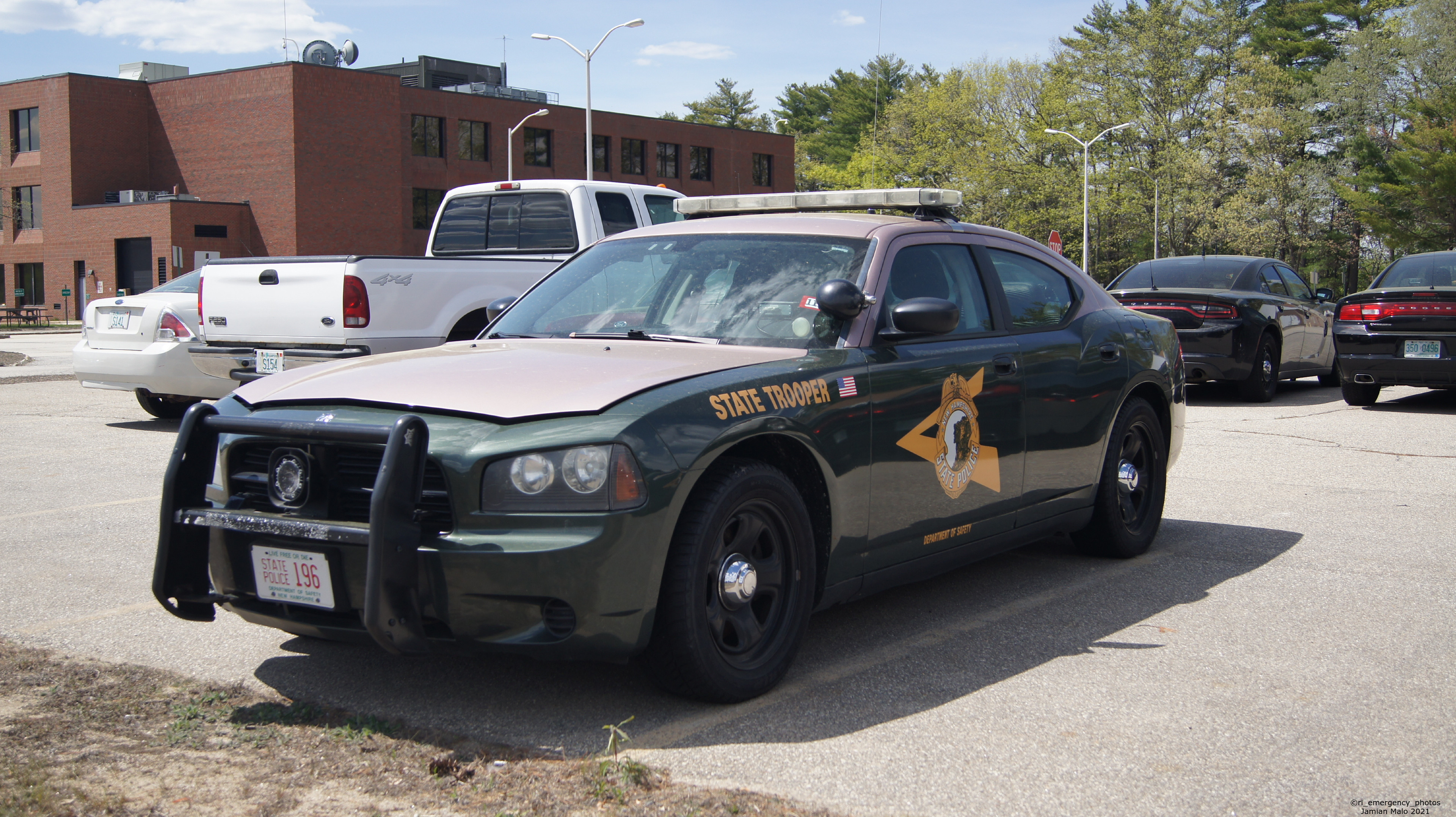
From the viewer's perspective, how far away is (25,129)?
57.2 m

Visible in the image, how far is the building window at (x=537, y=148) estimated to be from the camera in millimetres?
60531

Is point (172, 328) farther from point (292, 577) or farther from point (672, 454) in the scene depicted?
point (672, 454)

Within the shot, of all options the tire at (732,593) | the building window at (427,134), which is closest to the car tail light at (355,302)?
the tire at (732,593)

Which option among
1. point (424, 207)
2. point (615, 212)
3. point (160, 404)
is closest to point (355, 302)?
point (615, 212)

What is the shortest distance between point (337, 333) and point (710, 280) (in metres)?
5.41

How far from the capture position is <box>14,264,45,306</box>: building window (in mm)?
57438

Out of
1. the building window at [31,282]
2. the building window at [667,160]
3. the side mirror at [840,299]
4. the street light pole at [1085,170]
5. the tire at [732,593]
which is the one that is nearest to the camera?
the tire at [732,593]

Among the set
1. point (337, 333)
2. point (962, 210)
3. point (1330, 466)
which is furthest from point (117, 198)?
point (1330, 466)

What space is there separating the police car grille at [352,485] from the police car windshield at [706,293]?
1.33 m

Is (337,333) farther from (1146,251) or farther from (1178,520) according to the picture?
(1146,251)

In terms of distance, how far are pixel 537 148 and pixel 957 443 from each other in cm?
5859

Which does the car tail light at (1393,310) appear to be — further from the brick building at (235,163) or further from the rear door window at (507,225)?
the brick building at (235,163)

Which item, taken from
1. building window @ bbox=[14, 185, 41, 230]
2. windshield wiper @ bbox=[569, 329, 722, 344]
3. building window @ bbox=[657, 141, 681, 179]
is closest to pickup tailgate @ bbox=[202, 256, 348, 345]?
windshield wiper @ bbox=[569, 329, 722, 344]

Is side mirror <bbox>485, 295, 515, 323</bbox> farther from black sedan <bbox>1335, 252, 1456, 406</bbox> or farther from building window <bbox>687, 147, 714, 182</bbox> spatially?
building window <bbox>687, 147, 714, 182</bbox>
